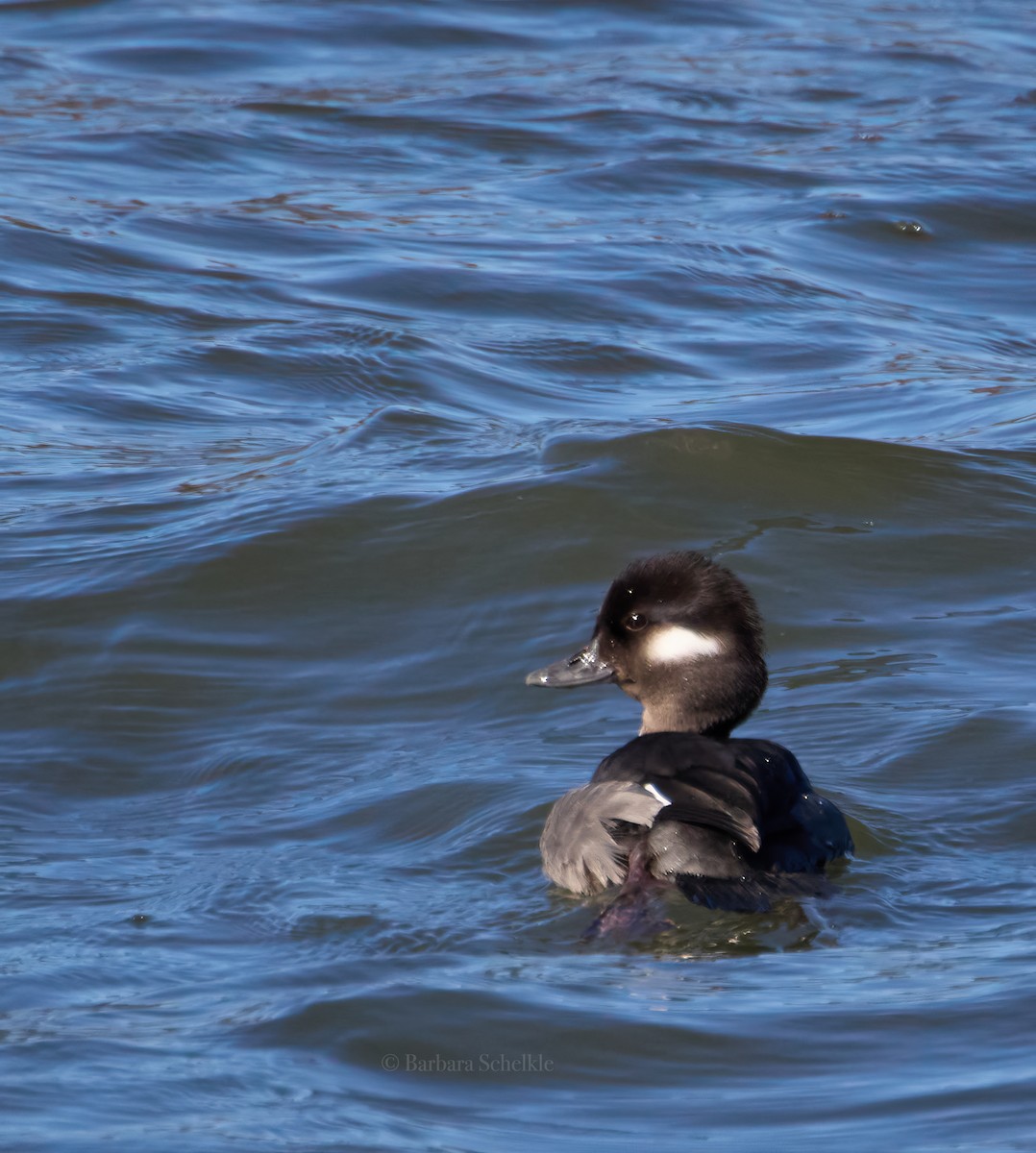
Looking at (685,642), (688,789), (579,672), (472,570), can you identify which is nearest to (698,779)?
(688,789)

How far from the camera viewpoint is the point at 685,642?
5438 millimetres

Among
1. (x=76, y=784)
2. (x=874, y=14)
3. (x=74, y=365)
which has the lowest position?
(x=76, y=784)

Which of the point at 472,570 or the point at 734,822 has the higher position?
the point at 734,822

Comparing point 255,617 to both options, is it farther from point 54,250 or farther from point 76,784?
point 54,250

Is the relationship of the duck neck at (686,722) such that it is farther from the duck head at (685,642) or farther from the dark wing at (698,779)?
the dark wing at (698,779)

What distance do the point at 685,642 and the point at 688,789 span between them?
723mm

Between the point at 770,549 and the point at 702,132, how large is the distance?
26.9 feet

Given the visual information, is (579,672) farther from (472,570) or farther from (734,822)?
(472,570)

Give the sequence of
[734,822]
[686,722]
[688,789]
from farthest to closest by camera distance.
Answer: [686,722]
[688,789]
[734,822]

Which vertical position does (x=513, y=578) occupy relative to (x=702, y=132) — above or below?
below

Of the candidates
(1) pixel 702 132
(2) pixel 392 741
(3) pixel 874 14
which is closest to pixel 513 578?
(2) pixel 392 741

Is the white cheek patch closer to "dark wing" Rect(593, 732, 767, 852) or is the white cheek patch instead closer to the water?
"dark wing" Rect(593, 732, 767, 852)

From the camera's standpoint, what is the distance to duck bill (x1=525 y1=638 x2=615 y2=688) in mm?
5785

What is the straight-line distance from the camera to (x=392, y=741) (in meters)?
6.46
